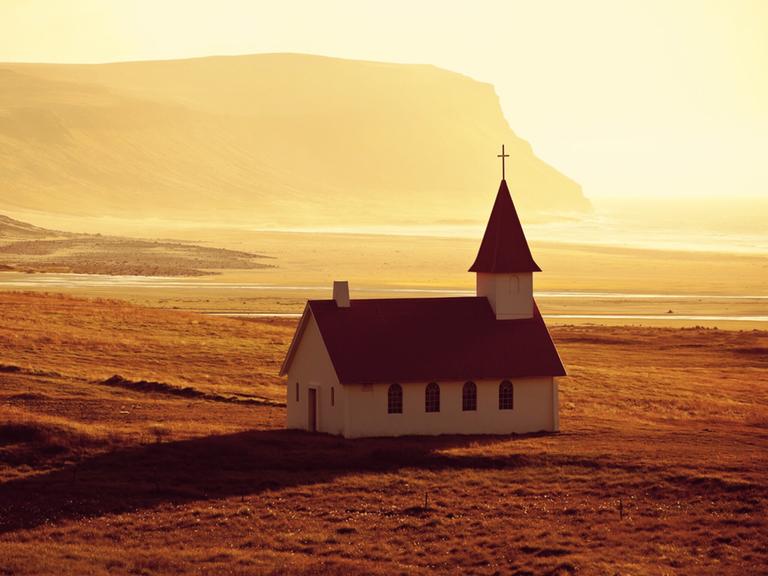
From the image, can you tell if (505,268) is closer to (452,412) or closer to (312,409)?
(452,412)

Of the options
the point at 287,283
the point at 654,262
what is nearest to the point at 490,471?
the point at 287,283

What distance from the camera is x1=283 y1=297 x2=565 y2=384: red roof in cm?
4781

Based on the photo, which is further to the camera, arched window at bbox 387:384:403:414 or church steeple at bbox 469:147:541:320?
church steeple at bbox 469:147:541:320

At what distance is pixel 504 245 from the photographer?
52.4 m

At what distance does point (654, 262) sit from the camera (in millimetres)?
169125

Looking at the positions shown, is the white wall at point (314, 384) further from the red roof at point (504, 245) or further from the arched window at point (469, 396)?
the red roof at point (504, 245)

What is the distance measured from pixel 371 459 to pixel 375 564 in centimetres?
950

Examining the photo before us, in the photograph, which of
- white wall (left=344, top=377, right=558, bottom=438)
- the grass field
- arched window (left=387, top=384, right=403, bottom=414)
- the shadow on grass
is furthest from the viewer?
arched window (left=387, top=384, right=403, bottom=414)

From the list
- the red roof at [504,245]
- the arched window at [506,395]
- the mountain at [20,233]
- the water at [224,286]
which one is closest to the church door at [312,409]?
the arched window at [506,395]

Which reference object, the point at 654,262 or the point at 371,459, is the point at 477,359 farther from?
the point at 654,262

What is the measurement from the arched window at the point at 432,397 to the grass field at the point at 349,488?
164 centimetres

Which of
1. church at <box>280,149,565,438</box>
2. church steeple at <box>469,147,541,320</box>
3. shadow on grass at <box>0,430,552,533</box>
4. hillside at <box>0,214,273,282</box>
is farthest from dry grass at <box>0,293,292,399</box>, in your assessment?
hillside at <box>0,214,273,282</box>

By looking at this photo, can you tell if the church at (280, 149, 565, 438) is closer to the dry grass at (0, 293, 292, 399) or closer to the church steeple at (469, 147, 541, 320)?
the church steeple at (469, 147, 541, 320)

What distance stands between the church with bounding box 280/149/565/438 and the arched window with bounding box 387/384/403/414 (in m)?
0.03
